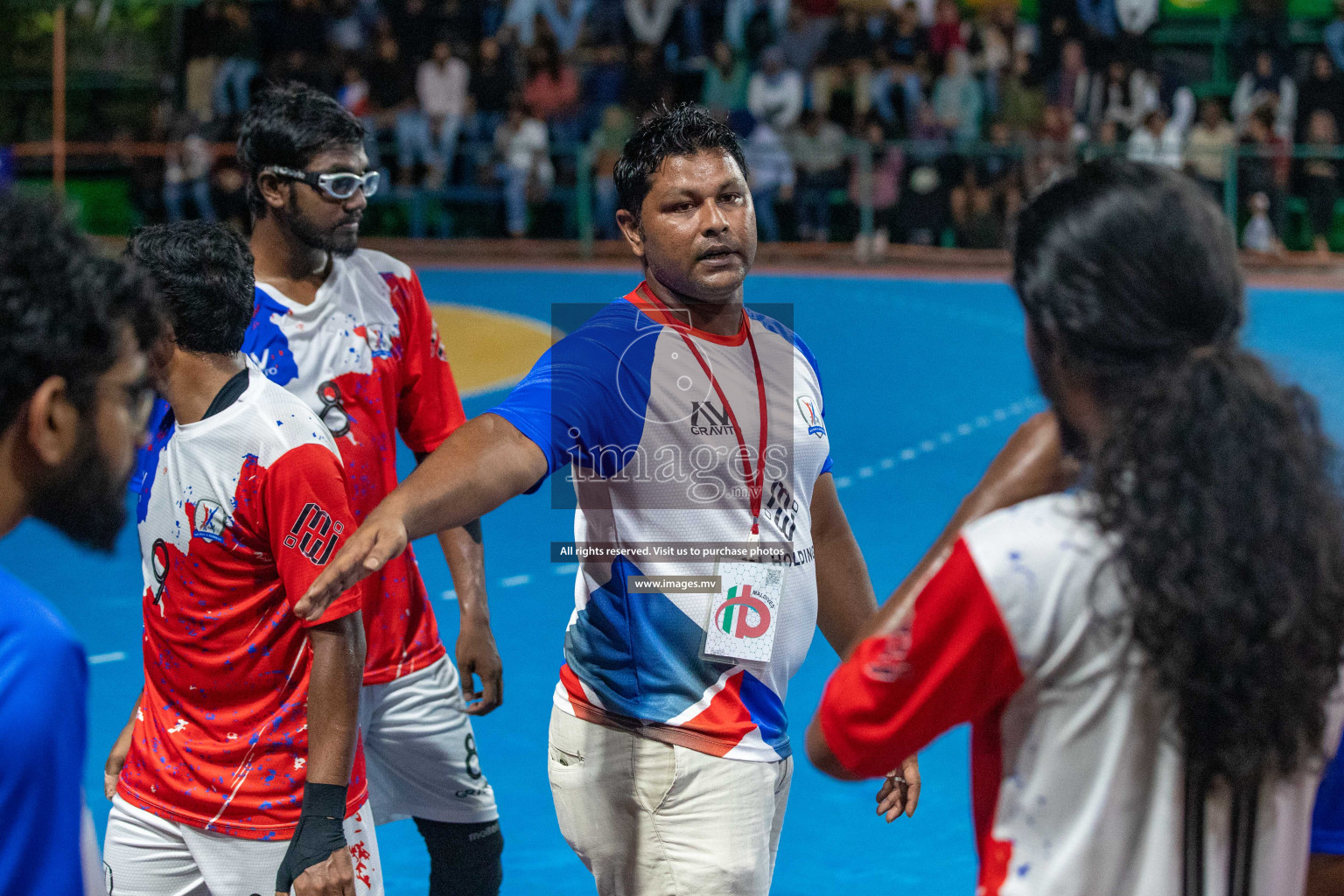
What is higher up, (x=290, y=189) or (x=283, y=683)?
(x=290, y=189)

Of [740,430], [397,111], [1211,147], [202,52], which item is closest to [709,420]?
[740,430]

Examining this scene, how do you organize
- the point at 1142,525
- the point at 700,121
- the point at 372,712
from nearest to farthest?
the point at 1142,525
the point at 700,121
the point at 372,712

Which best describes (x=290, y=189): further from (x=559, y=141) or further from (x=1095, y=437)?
(x=559, y=141)

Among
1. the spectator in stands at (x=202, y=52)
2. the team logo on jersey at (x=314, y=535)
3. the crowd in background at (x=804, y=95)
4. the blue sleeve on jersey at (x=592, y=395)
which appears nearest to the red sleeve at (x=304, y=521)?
the team logo on jersey at (x=314, y=535)

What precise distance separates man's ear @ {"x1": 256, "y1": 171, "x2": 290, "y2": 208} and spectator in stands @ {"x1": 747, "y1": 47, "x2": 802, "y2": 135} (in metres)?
14.5

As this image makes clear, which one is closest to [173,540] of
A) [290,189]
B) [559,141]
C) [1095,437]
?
[290,189]

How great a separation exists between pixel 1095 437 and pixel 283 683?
5.53 feet

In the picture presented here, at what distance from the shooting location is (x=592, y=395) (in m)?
2.50

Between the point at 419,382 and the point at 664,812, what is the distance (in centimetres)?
151

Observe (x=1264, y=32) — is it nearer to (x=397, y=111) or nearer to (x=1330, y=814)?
(x=397, y=111)

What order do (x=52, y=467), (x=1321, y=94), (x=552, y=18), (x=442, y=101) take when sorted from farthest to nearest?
(x=552, y=18) < (x=442, y=101) < (x=1321, y=94) < (x=52, y=467)

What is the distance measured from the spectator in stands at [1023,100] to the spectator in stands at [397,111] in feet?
24.3

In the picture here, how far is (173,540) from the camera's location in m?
2.63

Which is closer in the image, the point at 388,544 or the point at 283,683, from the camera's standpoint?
the point at 388,544
